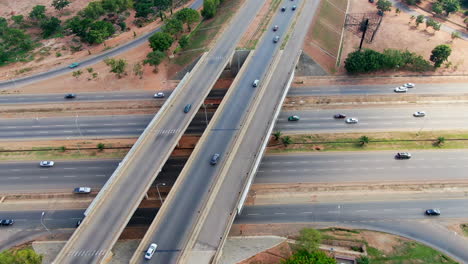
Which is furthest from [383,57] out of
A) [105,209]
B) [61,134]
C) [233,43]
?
[61,134]

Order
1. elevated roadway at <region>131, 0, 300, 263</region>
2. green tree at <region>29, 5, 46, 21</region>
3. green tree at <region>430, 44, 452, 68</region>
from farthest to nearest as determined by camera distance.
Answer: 1. green tree at <region>29, 5, 46, 21</region>
2. green tree at <region>430, 44, 452, 68</region>
3. elevated roadway at <region>131, 0, 300, 263</region>

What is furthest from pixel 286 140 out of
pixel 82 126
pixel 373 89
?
pixel 82 126

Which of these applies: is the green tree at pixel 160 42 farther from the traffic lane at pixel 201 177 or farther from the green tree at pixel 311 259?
the green tree at pixel 311 259

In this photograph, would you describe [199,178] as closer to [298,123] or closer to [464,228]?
[298,123]

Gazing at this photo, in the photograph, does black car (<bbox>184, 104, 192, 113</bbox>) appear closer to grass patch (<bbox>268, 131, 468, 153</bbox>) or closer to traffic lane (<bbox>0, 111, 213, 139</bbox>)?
traffic lane (<bbox>0, 111, 213, 139</bbox>)

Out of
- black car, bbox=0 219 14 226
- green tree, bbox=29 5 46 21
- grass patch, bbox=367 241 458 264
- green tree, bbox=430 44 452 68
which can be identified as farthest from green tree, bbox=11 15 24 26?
green tree, bbox=430 44 452 68

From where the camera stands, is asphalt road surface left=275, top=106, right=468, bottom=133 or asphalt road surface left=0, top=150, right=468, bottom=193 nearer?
asphalt road surface left=0, top=150, right=468, bottom=193

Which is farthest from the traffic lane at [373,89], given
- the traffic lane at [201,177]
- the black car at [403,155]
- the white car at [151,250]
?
the white car at [151,250]
